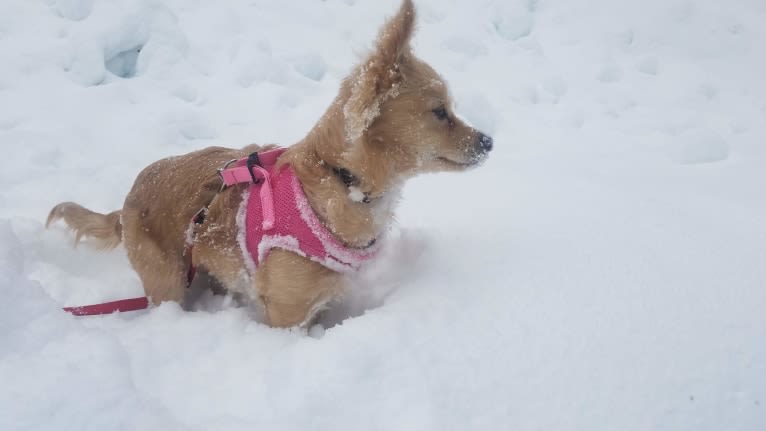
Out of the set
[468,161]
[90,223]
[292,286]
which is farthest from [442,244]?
[90,223]

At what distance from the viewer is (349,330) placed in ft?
5.50

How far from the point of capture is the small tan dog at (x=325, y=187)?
202 cm

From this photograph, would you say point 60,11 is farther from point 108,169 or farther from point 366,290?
point 366,290

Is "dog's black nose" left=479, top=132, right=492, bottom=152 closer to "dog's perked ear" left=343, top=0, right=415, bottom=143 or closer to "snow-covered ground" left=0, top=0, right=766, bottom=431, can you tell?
"snow-covered ground" left=0, top=0, right=766, bottom=431

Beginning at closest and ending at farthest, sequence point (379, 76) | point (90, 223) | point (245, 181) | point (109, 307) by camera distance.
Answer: point (379, 76) < point (109, 307) < point (245, 181) < point (90, 223)

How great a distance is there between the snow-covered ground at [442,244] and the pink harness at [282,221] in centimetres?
27

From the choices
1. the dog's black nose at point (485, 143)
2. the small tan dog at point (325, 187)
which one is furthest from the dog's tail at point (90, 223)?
the dog's black nose at point (485, 143)

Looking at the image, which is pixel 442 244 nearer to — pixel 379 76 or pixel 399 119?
pixel 399 119

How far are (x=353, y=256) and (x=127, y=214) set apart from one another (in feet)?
3.92

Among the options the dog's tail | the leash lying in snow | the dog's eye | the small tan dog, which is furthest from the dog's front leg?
the dog's tail

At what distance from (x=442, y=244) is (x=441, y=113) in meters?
0.61

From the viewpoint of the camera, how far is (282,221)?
6.75ft

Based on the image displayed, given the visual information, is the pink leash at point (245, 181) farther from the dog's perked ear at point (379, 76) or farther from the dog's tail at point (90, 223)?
the dog's tail at point (90, 223)

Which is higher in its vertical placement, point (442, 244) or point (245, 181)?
point (245, 181)
